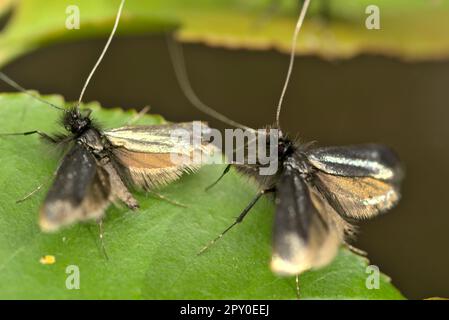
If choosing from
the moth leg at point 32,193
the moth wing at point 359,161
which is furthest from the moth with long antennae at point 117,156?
the moth wing at point 359,161

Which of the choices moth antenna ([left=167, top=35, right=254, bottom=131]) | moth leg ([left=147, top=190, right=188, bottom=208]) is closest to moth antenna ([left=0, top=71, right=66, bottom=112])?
moth leg ([left=147, top=190, right=188, bottom=208])

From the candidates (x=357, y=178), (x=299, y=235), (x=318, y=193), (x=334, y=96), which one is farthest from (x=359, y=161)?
(x=334, y=96)

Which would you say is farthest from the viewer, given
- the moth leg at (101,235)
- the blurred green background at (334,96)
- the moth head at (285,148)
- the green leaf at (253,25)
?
the blurred green background at (334,96)

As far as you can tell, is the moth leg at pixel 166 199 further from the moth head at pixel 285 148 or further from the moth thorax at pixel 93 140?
the moth head at pixel 285 148

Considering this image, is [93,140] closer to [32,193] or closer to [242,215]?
[32,193]
